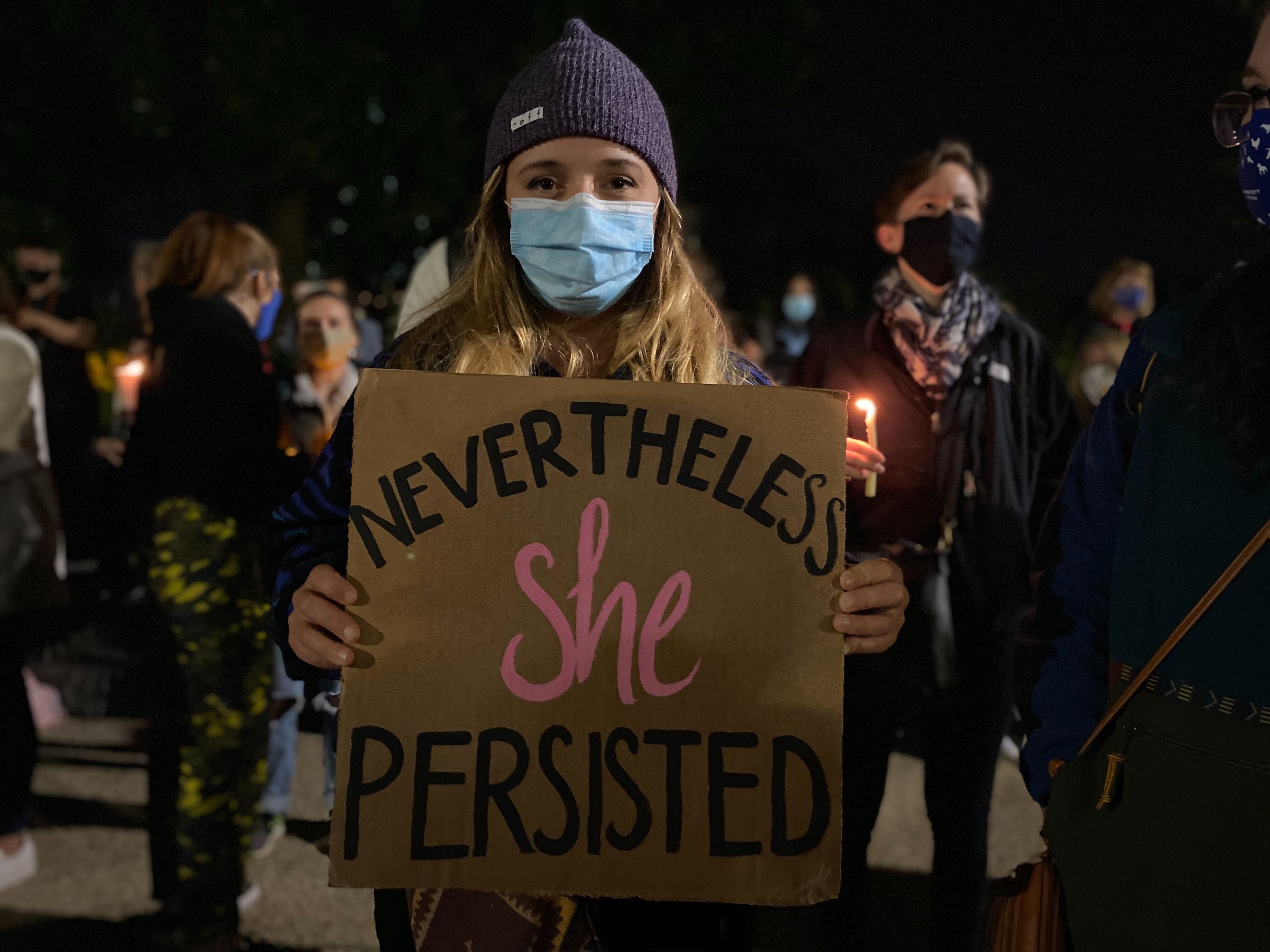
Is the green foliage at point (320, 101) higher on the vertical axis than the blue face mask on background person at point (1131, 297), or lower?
higher

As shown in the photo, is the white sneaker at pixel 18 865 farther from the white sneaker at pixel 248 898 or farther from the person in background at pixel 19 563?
the white sneaker at pixel 248 898

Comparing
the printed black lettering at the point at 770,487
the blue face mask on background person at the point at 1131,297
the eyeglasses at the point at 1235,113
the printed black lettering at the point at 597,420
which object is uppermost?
the blue face mask on background person at the point at 1131,297

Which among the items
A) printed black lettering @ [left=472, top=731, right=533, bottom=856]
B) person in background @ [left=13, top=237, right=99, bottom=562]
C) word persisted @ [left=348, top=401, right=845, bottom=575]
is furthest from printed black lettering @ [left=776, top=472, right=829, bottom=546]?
person in background @ [left=13, top=237, right=99, bottom=562]

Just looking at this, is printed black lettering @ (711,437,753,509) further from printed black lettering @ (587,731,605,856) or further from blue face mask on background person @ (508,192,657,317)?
blue face mask on background person @ (508,192,657,317)

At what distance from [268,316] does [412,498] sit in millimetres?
2689

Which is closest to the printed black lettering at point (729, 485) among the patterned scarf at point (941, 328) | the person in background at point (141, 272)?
the patterned scarf at point (941, 328)

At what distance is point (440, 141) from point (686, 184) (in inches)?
237

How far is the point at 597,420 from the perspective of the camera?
1383mm

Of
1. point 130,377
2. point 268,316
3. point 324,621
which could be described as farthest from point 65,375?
point 324,621

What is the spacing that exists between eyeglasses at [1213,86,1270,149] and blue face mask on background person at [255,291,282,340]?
3010 mm

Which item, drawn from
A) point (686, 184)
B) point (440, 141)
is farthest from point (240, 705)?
point (686, 184)

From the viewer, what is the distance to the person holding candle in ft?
3.79

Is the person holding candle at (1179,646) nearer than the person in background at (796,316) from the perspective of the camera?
Yes

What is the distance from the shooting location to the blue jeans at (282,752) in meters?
3.97
